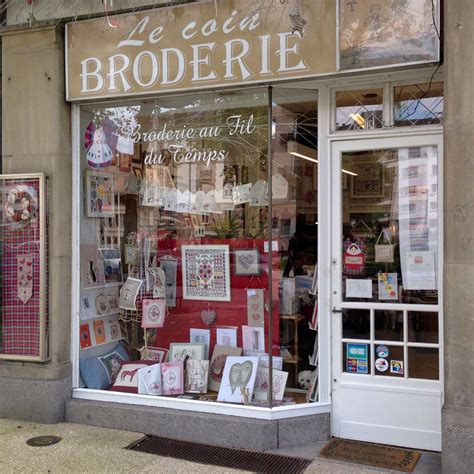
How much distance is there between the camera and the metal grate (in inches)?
168

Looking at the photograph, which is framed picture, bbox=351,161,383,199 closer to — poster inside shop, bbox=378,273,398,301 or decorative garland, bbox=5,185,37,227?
poster inside shop, bbox=378,273,398,301

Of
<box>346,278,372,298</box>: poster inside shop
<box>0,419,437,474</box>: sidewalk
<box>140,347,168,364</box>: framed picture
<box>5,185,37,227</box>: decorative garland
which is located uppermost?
<box>5,185,37,227</box>: decorative garland

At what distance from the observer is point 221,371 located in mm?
5227

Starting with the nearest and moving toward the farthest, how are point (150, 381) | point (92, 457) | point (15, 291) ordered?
1. point (92, 457)
2. point (150, 381)
3. point (15, 291)

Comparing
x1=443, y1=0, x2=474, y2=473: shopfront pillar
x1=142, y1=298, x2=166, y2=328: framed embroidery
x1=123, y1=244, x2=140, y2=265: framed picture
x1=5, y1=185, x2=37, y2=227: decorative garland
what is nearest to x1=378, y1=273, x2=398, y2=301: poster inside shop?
x1=443, y1=0, x2=474, y2=473: shopfront pillar

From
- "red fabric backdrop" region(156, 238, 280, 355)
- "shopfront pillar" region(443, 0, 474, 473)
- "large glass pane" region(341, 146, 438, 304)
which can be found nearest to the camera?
"shopfront pillar" region(443, 0, 474, 473)

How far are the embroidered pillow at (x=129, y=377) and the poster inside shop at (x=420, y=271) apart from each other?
2.55m

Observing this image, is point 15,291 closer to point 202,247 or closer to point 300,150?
point 202,247

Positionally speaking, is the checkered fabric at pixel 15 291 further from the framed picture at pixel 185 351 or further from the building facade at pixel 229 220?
the framed picture at pixel 185 351

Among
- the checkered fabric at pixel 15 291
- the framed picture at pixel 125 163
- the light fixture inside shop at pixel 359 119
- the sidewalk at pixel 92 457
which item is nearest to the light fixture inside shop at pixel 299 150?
the light fixture inside shop at pixel 359 119

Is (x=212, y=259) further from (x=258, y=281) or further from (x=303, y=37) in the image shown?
(x=303, y=37)

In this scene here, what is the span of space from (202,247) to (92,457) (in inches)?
82.0

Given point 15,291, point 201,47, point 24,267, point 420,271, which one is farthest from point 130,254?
point 420,271

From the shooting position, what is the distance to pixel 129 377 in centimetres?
546
